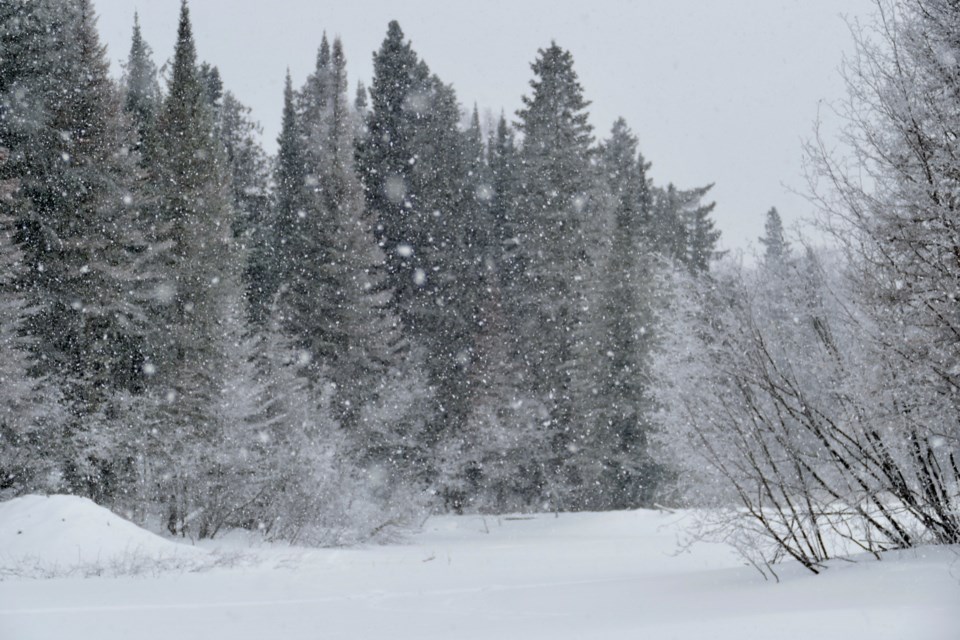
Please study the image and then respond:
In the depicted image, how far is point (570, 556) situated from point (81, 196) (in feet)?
51.7

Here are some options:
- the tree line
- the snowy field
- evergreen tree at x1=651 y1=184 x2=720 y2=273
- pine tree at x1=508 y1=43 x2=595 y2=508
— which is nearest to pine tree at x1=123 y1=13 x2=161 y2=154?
the tree line

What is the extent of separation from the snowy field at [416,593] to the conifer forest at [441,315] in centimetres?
109

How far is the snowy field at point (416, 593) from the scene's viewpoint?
554cm

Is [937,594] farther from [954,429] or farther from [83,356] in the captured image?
[83,356]

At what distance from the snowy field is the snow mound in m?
0.03

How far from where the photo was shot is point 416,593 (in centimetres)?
994

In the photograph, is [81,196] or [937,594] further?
[81,196]

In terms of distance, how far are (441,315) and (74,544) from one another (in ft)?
67.7

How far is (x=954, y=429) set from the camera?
6.82 m

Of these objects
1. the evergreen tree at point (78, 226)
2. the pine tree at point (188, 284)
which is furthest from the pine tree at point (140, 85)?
the evergreen tree at point (78, 226)

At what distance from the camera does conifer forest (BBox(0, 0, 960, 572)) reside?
696cm

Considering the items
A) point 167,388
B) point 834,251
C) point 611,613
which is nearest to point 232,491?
point 167,388

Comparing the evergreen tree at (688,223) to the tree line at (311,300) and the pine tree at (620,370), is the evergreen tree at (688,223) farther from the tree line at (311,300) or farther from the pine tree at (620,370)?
the pine tree at (620,370)

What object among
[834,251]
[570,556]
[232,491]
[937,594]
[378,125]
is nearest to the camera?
[937,594]
